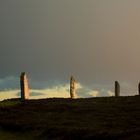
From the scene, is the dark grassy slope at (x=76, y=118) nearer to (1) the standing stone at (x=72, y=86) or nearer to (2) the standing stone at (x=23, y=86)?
(2) the standing stone at (x=23, y=86)

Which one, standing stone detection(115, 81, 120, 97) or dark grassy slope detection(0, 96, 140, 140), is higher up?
standing stone detection(115, 81, 120, 97)

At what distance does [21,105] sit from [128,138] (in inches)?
867

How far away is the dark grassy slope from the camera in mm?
35812

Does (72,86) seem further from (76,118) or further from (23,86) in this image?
(76,118)

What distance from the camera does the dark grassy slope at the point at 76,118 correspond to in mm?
35812

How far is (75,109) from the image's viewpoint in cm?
4728

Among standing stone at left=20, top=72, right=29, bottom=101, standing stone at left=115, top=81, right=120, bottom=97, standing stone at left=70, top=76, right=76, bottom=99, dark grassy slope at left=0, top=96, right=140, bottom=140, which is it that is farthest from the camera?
standing stone at left=70, top=76, right=76, bottom=99

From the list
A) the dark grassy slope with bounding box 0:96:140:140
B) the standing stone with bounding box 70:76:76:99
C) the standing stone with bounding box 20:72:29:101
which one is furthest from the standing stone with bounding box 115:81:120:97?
the standing stone with bounding box 20:72:29:101

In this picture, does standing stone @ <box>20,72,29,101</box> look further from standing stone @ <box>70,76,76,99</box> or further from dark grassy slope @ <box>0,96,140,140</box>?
standing stone @ <box>70,76,76,99</box>

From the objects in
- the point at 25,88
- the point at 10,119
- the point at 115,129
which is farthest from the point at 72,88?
the point at 115,129

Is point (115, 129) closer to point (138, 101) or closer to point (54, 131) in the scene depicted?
point (54, 131)

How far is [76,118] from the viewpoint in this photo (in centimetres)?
4272

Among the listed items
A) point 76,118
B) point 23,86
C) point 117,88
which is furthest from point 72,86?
point 76,118

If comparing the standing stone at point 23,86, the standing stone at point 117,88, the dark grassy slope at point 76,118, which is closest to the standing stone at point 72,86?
the standing stone at point 117,88
